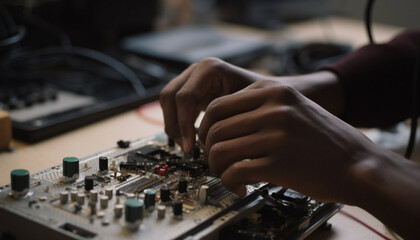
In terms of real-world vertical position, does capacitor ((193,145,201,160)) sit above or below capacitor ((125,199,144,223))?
below

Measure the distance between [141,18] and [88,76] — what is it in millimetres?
611

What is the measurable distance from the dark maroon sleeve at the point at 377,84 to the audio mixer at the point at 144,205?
421 millimetres

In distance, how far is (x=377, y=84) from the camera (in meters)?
1.22

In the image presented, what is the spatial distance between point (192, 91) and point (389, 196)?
0.40m

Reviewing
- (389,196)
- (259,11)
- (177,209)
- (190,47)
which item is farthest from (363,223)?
(259,11)

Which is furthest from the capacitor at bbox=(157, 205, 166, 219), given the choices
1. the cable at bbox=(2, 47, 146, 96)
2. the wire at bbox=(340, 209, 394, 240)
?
the cable at bbox=(2, 47, 146, 96)

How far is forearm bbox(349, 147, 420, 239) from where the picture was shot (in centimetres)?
72

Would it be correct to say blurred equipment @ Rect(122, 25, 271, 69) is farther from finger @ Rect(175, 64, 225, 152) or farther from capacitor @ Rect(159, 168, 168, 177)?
capacitor @ Rect(159, 168, 168, 177)

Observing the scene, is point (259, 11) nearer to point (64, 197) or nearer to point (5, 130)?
point (5, 130)

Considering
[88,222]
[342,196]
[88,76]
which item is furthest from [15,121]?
[342,196]

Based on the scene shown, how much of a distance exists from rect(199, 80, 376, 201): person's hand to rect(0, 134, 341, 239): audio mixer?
44 millimetres

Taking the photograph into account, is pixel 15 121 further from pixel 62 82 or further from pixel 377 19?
pixel 377 19

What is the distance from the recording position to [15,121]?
1116 millimetres

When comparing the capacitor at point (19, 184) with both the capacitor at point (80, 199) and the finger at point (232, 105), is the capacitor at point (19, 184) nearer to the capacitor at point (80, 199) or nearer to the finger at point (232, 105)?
the capacitor at point (80, 199)
